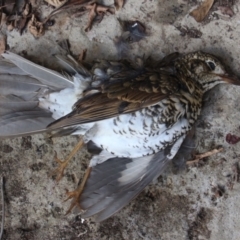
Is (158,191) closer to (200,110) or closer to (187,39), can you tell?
(200,110)

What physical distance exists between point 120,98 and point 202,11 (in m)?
0.64

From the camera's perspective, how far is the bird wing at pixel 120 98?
2209 mm


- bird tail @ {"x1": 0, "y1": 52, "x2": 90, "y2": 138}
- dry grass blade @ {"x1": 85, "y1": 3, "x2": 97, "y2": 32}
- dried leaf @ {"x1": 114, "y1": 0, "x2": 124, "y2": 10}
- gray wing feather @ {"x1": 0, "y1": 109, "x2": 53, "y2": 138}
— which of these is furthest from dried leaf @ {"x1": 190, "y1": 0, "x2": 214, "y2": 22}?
gray wing feather @ {"x1": 0, "y1": 109, "x2": 53, "y2": 138}

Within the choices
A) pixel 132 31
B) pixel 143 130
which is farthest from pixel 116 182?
pixel 132 31

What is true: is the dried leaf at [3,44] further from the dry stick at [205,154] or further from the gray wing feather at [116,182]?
the dry stick at [205,154]

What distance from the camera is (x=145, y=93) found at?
221 centimetres

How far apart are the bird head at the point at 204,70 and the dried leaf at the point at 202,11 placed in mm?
242

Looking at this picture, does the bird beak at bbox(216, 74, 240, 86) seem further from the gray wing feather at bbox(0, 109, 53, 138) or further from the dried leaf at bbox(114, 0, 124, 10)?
the gray wing feather at bbox(0, 109, 53, 138)

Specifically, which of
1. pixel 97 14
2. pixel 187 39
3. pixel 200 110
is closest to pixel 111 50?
pixel 97 14

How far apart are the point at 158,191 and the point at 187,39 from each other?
2.45 ft

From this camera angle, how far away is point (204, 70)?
2326 mm

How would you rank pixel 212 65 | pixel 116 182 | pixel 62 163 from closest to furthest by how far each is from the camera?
1. pixel 212 65
2. pixel 116 182
3. pixel 62 163

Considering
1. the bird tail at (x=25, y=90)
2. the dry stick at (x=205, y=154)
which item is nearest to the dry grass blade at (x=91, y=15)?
the bird tail at (x=25, y=90)

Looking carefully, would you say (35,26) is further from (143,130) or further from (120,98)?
(143,130)
